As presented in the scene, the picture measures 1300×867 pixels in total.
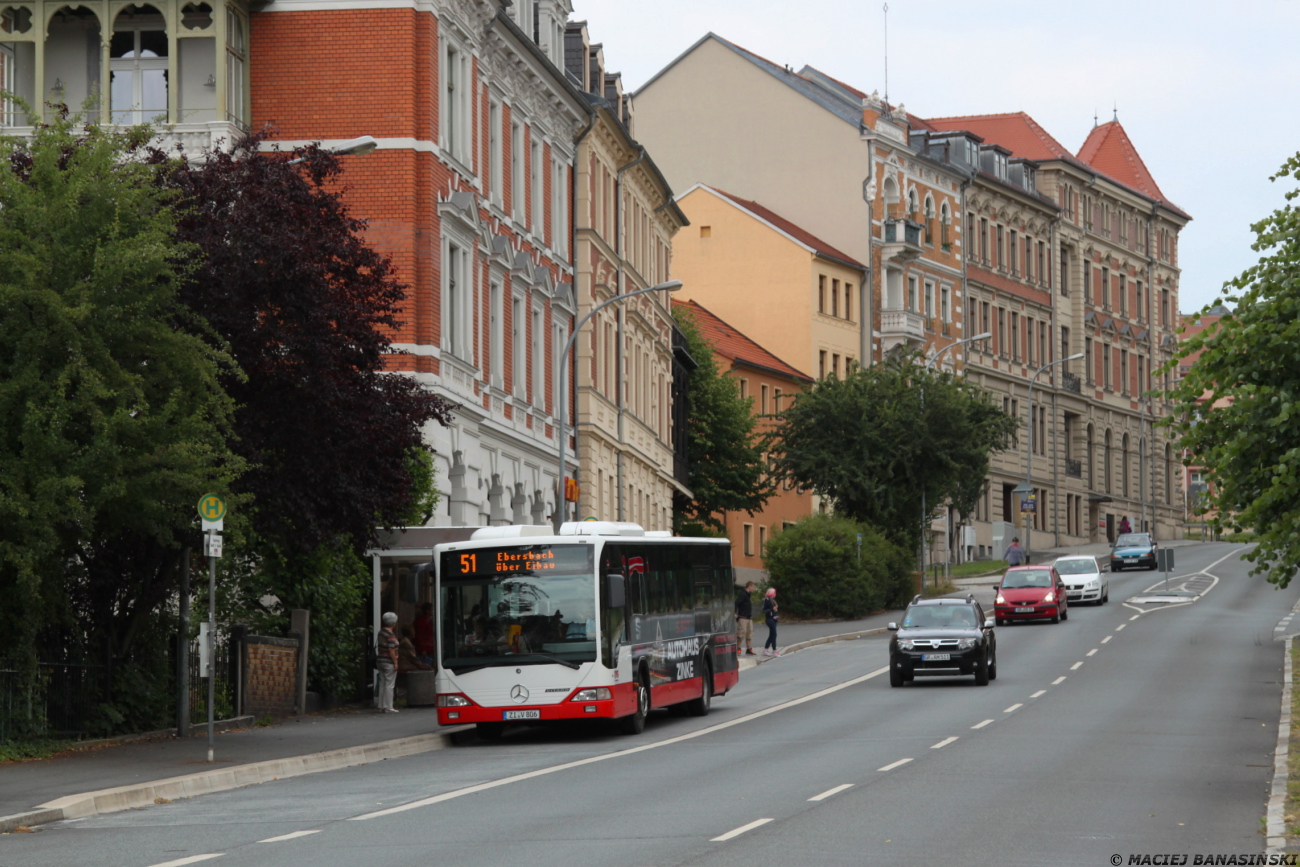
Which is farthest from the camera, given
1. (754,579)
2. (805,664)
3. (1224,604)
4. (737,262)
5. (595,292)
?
(737,262)

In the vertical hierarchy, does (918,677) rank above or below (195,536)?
below

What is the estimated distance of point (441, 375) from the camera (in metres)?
36.8

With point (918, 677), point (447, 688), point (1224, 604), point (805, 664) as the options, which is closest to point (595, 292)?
point (805, 664)

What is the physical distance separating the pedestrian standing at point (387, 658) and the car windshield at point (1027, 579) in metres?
27.1

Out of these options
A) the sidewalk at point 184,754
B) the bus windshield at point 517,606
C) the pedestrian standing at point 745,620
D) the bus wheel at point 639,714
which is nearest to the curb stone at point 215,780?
the sidewalk at point 184,754

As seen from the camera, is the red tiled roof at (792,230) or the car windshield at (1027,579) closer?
the car windshield at (1027,579)

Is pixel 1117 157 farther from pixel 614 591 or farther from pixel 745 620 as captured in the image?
pixel 614 591

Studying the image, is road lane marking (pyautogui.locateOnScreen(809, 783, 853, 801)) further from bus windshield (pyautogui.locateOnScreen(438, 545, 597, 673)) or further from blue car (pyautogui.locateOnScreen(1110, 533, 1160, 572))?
blue car (pyautogui.locateOnScreen(1110, 533, 1160, 572))

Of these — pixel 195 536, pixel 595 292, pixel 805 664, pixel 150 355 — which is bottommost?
pixel 805 664

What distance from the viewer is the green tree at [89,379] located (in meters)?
20.3

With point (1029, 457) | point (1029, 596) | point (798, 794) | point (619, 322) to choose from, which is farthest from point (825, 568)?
point (798, 794)

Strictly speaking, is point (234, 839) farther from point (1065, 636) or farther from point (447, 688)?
point (1065, 636)

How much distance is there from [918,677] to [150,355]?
2054cm

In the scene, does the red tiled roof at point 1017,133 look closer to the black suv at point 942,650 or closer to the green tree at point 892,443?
the green tree at point 892,443
